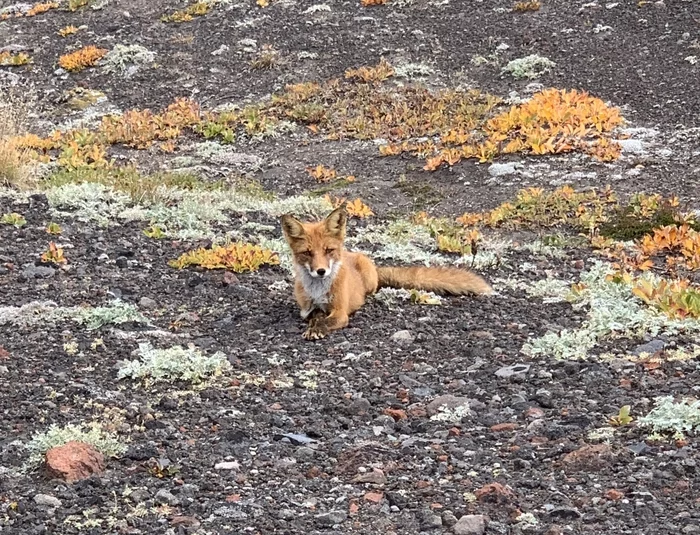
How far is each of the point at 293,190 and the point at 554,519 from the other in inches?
421

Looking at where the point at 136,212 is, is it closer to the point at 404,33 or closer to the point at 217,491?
the point at 217,491

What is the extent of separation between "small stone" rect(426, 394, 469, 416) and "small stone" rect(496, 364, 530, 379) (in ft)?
1.73

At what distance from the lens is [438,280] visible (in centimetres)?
840

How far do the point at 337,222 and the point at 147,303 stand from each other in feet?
6.63

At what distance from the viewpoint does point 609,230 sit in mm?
10961

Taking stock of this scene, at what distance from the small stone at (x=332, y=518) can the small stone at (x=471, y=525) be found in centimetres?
58

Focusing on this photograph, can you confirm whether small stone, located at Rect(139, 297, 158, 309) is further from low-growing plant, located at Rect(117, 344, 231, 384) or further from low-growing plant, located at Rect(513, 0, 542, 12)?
low-growing plant, located at Rect(513, 0, 542, 12)

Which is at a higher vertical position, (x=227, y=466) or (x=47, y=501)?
(x=47, y=501)

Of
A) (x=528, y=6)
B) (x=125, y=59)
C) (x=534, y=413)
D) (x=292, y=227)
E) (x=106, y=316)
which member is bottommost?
(x=125, y=59)

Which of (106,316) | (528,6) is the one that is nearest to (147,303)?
(106,316)

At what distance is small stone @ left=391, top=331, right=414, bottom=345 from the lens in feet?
23.8

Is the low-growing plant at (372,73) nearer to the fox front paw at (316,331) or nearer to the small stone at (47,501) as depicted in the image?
the fox front paw at (316,331)

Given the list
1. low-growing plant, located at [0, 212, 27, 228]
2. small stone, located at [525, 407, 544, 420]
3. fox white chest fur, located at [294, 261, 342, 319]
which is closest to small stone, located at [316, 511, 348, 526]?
small stone, located at [525, 407, 544, 420]

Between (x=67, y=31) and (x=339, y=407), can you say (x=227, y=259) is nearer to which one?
(x=339, y=407)
